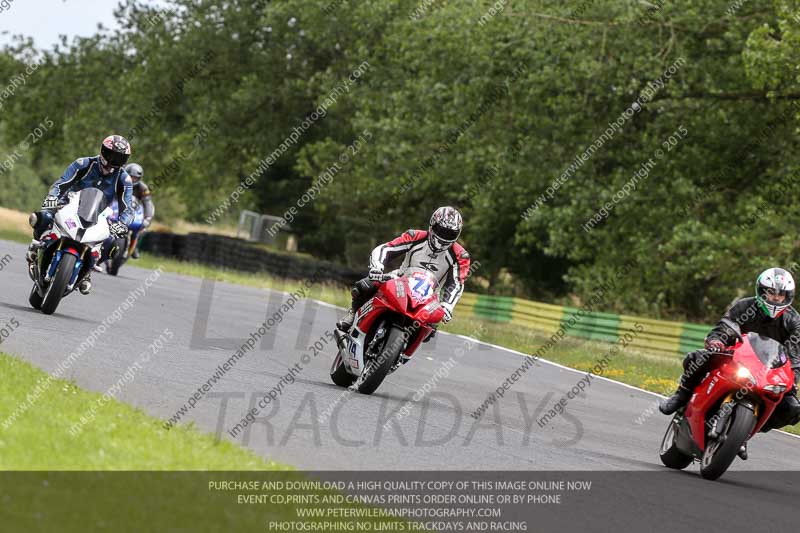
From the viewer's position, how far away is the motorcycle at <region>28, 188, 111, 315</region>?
1301cm

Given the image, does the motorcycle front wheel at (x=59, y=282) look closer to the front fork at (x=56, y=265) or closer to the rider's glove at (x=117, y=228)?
the front fork at (x=56, y=265)

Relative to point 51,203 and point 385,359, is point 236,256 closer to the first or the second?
point 51,203

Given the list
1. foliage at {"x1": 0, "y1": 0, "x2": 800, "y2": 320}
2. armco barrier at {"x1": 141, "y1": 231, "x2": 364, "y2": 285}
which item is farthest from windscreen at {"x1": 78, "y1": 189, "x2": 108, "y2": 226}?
armco barrier at {"x1": 141, "y1": 231, "x2": 364, "y2": 285}

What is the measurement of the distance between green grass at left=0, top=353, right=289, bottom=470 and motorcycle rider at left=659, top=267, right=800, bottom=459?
4.02 meters

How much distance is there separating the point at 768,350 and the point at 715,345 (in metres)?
0.38

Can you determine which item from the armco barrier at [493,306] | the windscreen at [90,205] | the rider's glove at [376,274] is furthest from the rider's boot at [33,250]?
the armco barrier at [493,306]

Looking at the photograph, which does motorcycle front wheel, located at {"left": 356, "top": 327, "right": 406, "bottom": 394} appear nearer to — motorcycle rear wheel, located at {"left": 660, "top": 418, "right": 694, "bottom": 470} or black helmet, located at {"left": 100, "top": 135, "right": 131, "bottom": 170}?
motorcycle rear wheel, located at {"left": 660, "top": 418, "right": 694, "bottom": 470}

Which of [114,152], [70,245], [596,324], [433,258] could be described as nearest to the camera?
[433,258]

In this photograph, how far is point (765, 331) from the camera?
33.2 ft

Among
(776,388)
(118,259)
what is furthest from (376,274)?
(118,259)

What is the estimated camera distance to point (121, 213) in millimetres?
13727

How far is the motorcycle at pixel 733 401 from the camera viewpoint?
30.5 feet

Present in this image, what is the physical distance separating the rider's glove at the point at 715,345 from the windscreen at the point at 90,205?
6545mm

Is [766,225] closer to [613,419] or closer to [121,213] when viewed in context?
[613,419]
